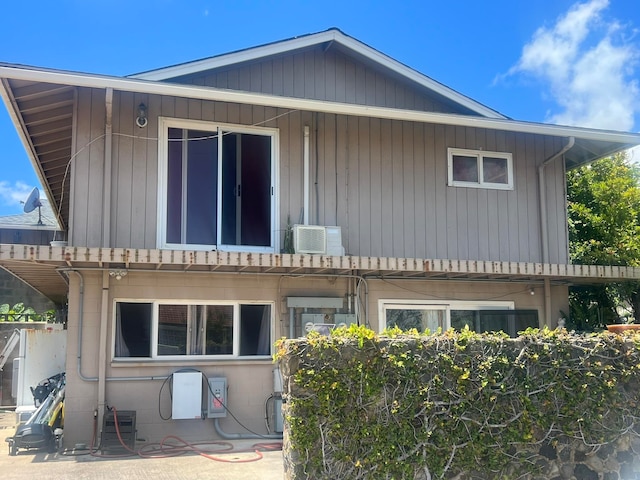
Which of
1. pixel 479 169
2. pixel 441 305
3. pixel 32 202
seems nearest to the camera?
pixel 441 305

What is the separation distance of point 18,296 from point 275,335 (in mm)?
13458

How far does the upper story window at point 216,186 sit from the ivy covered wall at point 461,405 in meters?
4.47

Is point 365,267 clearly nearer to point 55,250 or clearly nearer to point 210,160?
point 210,160

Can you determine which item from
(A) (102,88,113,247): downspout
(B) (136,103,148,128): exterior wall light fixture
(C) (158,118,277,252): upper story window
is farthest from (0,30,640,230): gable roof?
(C) (158,118,277,252): upper story window

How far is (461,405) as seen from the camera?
5.33 meters

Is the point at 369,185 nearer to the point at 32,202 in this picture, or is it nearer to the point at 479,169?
the point at 479,169

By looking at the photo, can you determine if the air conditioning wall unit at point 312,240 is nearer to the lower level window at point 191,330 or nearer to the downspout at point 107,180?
the lower level window at point 191,330

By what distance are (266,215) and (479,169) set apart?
3836mm

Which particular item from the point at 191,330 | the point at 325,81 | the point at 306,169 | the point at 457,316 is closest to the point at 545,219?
the point at 457,316

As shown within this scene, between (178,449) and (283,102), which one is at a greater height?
(283,102)

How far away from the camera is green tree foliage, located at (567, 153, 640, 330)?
1241 centimetres

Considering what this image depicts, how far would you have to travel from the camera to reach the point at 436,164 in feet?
35.0

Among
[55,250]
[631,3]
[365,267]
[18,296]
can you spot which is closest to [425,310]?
[365,267]

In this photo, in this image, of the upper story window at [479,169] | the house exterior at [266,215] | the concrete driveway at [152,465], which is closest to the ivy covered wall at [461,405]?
the concrete driveway at [152,465]
